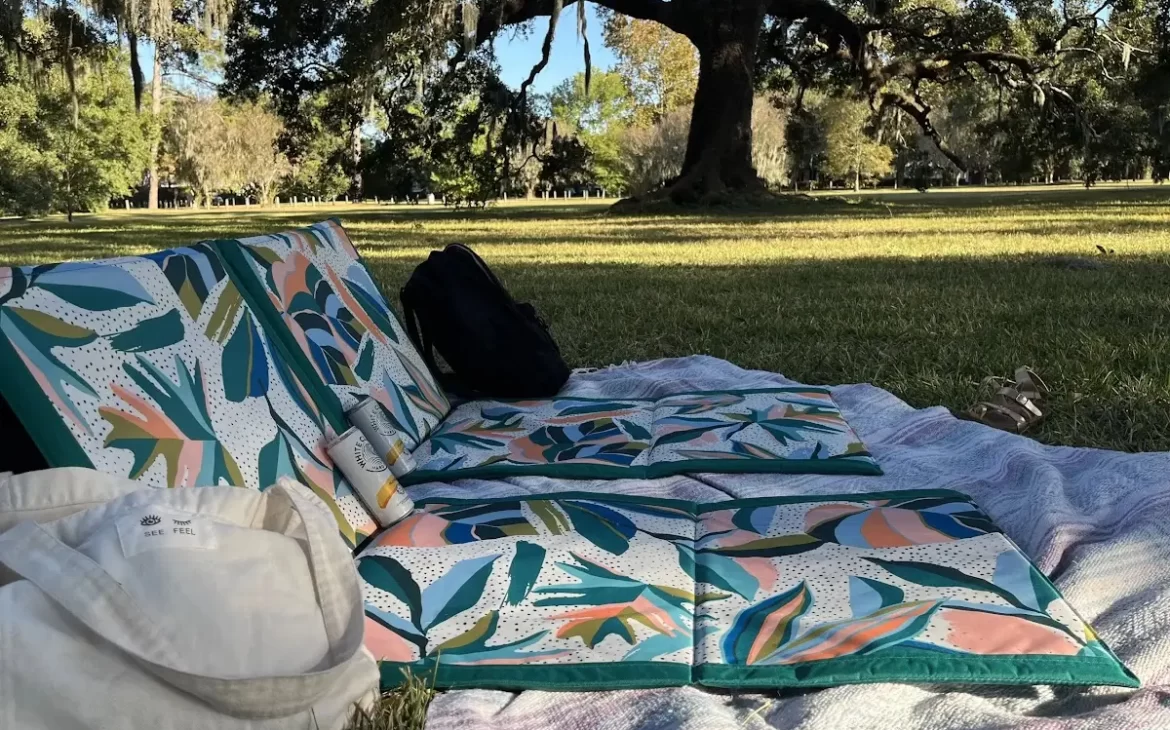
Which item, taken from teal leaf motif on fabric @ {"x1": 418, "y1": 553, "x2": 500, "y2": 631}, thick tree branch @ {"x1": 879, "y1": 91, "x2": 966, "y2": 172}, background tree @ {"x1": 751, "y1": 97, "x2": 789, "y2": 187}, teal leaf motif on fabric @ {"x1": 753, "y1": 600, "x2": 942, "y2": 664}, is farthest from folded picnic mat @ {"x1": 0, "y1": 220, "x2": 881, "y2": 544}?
background tree @ {"x1": 751, "y1": 97, "x2": 789, "y2": 187}

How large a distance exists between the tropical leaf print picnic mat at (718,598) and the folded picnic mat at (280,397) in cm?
28

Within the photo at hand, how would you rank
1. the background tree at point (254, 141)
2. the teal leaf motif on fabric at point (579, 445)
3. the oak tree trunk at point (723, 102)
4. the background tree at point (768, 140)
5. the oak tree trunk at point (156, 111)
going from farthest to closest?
the background tree at point (254, 141) < the oak tree trunk at point (156, 111) < the background tree at point (768, 140) < the oak tree trunk at point (723, 102) < the teal leaf motif on fabric at point (579, 445)

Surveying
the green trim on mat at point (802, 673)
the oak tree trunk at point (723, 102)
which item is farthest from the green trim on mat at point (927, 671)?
the oak tree trunk at point (723, 102)

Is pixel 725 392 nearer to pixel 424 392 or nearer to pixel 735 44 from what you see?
pixel 424 392

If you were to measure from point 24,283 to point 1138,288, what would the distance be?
4950 millimetres

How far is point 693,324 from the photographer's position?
14.5 ft

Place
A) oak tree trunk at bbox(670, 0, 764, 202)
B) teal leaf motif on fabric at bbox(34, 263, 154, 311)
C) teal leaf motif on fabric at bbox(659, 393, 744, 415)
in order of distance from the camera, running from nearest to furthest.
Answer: teal leaf motif on fabric at bbox(34, 263, 154, 311) → teal leaf motif on fabric at bbox(659, 393, 744, 415) → oak tree trunk at bbox(670, 0, 764, 202)

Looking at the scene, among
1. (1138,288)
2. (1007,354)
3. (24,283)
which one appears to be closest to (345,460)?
(24,283)

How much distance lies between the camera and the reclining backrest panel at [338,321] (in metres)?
2.31

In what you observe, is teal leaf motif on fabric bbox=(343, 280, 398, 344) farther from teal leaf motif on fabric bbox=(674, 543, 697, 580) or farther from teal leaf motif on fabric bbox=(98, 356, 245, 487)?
teal leaf motif on fabric bbox=(674, 543, 697, 580)

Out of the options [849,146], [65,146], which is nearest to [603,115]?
[849,146]

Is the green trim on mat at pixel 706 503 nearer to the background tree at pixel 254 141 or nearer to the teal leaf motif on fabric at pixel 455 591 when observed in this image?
the teal leaf motif on fabric at pixel 455 591

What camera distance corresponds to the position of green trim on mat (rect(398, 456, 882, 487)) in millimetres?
2312

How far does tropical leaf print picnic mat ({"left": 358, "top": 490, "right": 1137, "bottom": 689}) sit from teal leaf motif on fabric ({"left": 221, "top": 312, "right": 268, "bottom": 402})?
0.41m
